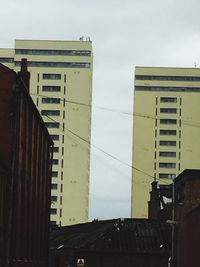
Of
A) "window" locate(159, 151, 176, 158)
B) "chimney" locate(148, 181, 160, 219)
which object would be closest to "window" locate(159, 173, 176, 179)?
"window" locate(159, 151, 176, 158)

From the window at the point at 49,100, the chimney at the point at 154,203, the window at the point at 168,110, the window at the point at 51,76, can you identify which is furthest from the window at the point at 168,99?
the chimney at the point at 154,203

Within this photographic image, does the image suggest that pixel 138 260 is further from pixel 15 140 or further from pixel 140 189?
pixel 140 189

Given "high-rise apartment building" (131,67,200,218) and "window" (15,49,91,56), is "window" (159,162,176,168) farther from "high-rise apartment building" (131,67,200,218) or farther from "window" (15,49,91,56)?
"window" (15,49,91,56)

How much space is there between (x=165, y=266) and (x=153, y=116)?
85.1 meters

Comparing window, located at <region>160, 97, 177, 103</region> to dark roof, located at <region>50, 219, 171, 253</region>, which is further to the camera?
window, located at <region>160, 97, 177, 103</region>

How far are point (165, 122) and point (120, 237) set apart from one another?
87.8m

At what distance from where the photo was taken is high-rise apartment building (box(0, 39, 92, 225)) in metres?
120

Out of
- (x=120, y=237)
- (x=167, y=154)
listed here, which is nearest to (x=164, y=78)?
(x=167, y=154)

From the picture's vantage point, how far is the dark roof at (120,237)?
48.5 metres

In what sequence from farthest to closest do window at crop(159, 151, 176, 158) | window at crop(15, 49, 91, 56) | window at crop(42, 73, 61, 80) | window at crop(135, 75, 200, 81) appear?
window at crop(135, 75, 200, 81), window at crop(159, 151, 176, 158), window at crop(42, 73, 61, 80), window at crop(15, 49, 91, 56)

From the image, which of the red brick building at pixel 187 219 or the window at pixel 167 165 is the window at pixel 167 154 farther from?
the red brick building at pixel 187 219

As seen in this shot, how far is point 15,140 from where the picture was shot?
2584 centimetres

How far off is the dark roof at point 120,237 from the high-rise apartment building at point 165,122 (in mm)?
72778

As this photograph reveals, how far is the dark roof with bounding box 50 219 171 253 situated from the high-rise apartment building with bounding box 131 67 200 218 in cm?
7278
